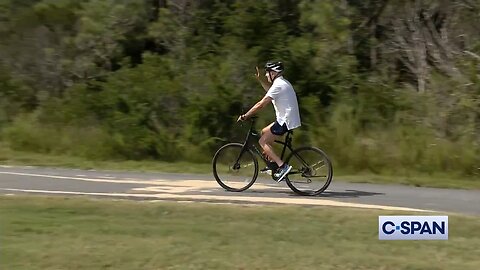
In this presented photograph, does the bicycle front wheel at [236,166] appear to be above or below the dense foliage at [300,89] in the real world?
below

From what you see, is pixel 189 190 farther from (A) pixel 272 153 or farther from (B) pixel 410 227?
(B) pixel 410 227

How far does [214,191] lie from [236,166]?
0.51 meters

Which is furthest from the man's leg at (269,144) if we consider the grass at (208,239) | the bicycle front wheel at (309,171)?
the grass at (208,239)

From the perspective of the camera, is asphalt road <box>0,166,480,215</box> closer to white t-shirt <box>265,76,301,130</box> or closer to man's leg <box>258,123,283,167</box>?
man's leg <box>258,123,283,167</box>

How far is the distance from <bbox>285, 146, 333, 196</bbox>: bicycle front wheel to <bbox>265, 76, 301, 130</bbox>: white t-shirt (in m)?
0.54

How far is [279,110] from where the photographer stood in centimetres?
1186

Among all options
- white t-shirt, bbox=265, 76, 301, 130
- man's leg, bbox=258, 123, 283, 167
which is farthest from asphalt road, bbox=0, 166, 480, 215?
white t-shirt, bbox=265, 76, 301, 130

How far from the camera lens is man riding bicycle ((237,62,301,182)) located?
38.5 ft

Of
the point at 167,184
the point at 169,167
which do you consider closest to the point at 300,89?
the point at 169,167

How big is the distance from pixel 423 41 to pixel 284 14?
336cm

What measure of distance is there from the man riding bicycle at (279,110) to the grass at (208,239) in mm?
1425

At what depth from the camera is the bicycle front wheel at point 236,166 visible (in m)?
12.4

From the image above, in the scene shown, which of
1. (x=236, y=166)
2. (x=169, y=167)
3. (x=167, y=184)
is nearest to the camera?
(x=236, y=166)

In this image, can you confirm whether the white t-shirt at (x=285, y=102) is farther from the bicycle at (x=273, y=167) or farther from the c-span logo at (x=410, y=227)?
the c-span logo at (x=410, y=227)
